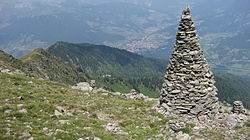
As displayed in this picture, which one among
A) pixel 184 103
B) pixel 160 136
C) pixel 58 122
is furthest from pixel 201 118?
pixel 58 122

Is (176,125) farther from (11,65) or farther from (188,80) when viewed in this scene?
(11,65)

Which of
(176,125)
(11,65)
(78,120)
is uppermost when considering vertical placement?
(176,125)

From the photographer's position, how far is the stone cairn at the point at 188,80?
2169 cm

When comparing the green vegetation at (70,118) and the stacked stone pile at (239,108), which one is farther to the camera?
the stacked stone pile at (239,108)

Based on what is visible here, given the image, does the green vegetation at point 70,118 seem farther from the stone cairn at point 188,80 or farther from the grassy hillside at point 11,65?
the grassy hillside at point 11,65

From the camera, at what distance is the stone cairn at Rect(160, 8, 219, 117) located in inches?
854

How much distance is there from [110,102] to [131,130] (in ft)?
32.5

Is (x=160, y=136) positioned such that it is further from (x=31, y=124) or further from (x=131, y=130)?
(x=31, y=124)

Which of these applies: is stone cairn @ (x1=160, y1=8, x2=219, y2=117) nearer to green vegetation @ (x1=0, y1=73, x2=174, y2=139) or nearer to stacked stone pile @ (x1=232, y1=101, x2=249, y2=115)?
green vegetation @ (x1=0, y1=73, x2=174, y2=139)

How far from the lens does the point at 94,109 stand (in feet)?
78.3

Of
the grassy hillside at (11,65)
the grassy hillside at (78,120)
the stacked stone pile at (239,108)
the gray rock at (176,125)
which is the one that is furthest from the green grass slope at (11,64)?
the gray rock at (176,125)

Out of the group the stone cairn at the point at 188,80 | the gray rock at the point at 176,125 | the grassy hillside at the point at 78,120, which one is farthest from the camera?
the stone cairn at the point at 188,80

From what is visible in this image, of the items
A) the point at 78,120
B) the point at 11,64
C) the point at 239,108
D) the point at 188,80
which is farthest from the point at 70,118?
the point at 11,64

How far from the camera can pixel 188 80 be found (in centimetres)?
2200
